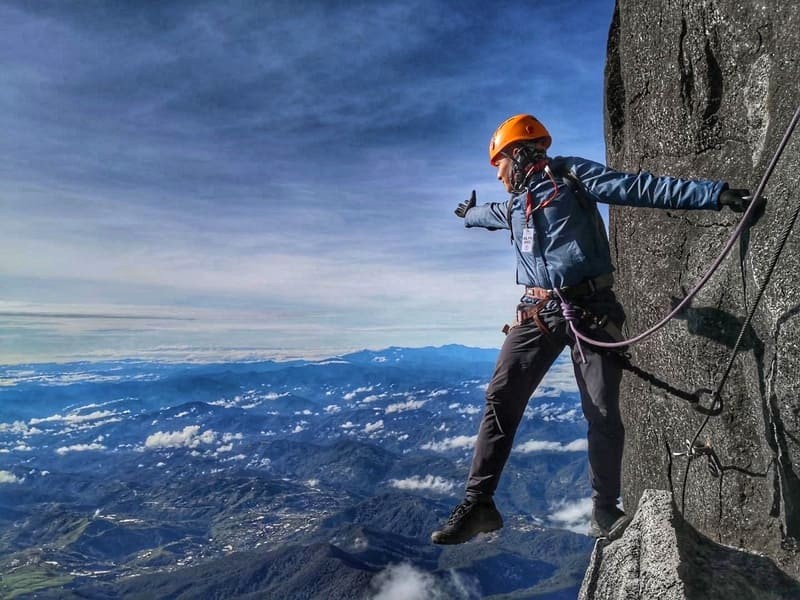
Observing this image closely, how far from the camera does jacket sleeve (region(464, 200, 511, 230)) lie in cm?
832

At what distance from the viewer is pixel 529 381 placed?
25.2 ft

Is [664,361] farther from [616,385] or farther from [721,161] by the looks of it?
[721,161]

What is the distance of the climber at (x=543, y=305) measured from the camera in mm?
7375

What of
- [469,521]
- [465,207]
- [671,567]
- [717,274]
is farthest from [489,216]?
[671,567]

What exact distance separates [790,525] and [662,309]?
3294 mm

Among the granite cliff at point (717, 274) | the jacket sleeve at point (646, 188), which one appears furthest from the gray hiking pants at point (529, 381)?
the jacket sleeve at point (646, 188)

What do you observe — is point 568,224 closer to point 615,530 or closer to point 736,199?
point 736,199

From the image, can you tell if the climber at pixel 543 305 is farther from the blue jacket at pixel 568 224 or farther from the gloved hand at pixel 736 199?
the gloved hand at pixel 736 199

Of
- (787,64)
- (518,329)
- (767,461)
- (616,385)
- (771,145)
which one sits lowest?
(767,461)

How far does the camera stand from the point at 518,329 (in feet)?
25.7

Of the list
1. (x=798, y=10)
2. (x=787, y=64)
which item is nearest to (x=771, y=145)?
(x=787, y=64)

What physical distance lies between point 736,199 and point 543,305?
252 cm

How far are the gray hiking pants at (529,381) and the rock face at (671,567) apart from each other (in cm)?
129

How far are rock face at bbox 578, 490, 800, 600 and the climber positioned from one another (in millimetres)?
671
